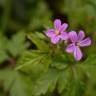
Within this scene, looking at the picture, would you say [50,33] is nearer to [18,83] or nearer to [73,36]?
[73,36]

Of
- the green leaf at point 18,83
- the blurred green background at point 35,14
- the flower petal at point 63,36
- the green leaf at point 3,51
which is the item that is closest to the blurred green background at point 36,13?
the blurred green background at point 35,14

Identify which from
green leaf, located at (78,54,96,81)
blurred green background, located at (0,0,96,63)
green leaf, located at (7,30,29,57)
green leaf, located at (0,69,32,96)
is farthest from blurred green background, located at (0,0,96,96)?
green leaf, located at (78,54,96,81)

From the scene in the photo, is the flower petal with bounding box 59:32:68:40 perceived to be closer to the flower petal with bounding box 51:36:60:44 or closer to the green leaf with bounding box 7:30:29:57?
the flower petal with bounding box 51:36:60:44

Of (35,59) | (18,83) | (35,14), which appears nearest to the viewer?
(35,59)

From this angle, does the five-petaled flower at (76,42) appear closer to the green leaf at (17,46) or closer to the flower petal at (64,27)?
the flower petal at (64,27)

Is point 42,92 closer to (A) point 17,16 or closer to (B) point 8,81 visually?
(B) point 8,81

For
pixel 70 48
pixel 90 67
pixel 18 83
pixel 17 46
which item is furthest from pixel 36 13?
pixel 70 48
